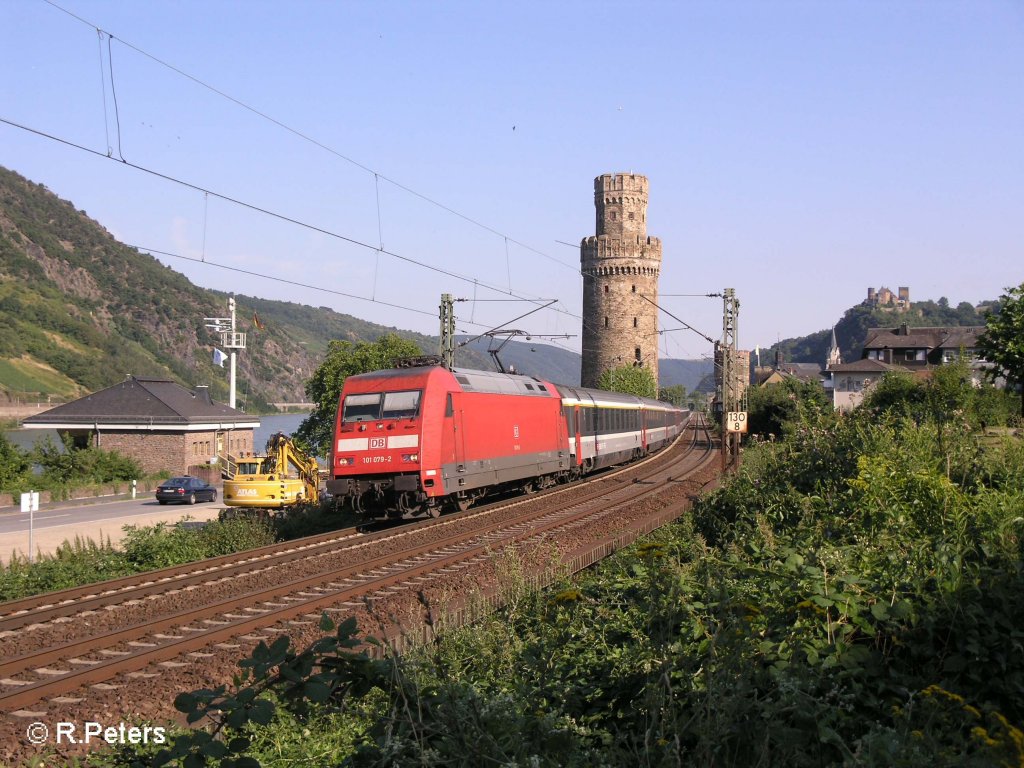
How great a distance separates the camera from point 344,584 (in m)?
12.9

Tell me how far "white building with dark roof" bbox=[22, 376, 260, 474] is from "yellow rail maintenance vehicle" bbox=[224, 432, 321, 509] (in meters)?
22.4

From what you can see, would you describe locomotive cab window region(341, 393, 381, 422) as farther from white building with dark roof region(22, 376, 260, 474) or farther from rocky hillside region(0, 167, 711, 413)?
rocky hillside region(0, 167, 711, 413)

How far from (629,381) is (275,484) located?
51265 mm

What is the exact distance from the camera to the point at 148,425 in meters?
48.5

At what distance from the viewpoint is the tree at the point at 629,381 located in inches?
2899

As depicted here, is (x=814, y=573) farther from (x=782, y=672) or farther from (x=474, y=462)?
(x=474, y=462)

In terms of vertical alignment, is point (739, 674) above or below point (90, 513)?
above

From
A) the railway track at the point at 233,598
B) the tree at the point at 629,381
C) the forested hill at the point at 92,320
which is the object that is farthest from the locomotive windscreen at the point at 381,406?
the forested hill at the point at 92,320

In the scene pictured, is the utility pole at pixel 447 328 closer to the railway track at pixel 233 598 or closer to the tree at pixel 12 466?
the railway track at pixel 233 598

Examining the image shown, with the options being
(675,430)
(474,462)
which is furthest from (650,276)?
(474,462)

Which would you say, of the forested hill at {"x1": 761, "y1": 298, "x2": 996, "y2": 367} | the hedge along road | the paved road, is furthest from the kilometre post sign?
the forested hill at {"x1": 761, "y1": 298, "x2": 996, "y2": 367}

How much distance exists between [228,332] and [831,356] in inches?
4498

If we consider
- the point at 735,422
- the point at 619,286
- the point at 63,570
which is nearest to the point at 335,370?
the point at 735,422

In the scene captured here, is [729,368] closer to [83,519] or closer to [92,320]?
[83,519]
